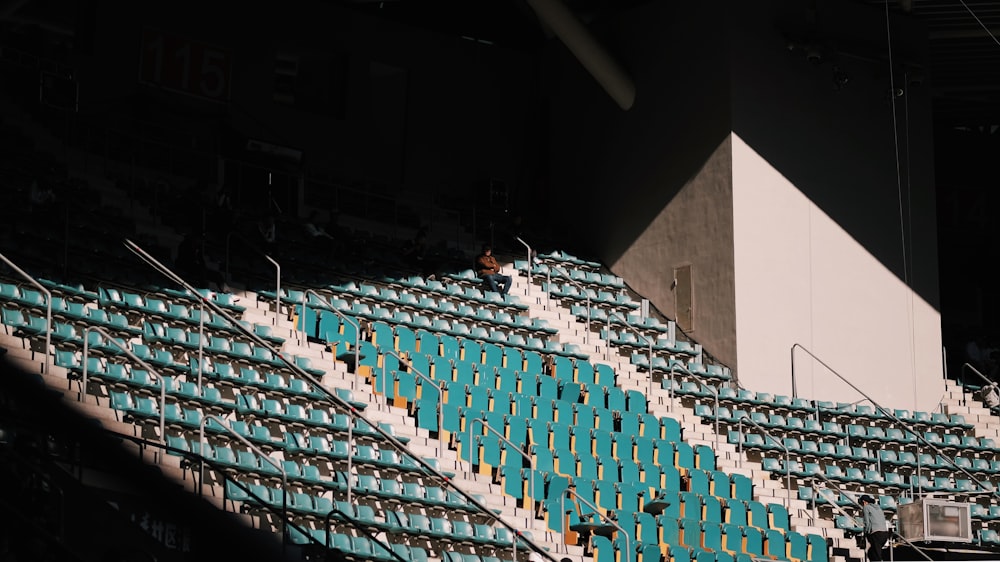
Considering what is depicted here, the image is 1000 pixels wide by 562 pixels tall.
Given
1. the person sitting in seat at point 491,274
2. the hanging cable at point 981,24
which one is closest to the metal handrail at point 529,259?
the person sitting in seat at point 491,274

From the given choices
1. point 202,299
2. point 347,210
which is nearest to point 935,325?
point 347,210

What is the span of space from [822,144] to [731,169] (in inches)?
71.9

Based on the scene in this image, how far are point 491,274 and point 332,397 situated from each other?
761cm

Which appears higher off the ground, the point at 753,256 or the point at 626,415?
the point at 753,256

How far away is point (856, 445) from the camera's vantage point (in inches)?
765

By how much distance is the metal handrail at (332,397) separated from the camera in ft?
40.2

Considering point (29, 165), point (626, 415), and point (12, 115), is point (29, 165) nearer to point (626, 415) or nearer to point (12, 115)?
point (12, 115)

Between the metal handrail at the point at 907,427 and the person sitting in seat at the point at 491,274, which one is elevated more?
the person sitting in seat at the point at 491,274

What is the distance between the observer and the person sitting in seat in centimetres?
2045

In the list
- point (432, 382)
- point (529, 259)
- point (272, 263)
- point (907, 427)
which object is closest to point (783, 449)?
point (907, 427)

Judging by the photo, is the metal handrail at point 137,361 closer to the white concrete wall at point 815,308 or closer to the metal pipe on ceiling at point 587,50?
the metal pipe on ceiling at point 587,50

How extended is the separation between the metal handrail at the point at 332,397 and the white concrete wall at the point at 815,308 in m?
8.56

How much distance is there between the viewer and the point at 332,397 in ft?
43.3

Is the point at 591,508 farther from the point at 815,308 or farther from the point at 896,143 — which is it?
the point at 896,143
